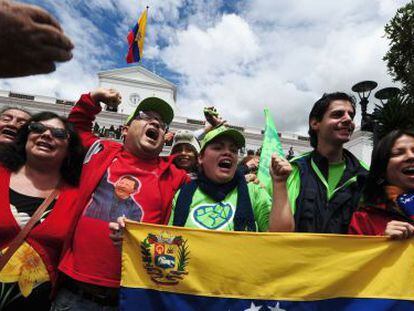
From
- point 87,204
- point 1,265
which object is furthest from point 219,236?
point 1,265

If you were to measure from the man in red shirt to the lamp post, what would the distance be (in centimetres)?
569

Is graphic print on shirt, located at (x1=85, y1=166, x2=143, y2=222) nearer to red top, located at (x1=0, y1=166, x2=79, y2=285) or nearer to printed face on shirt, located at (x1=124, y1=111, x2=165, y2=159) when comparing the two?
red top, located at (x1=0, y1=166, x2=79, y2=285)

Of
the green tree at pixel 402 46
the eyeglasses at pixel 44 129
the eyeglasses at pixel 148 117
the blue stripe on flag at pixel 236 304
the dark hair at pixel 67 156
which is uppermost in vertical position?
the green tree at pixel 402 46

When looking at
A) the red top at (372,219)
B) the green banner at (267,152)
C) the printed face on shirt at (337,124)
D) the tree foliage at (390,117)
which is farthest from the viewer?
the tree foliage at (390,117)

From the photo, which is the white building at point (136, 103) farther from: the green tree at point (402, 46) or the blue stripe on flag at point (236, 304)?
the blue stripe on flag at point (236, 304)

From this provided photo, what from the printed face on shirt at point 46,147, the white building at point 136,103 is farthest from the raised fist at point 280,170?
the white building at point 136,103

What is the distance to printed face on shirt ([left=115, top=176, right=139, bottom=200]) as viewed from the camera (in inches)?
99.0

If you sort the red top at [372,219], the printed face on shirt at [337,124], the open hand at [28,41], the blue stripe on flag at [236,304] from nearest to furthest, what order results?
the open hand at [28,41], the blue stripe on flag at [236,304], the red top at [372,219], the printed face on shirt at [337,124]

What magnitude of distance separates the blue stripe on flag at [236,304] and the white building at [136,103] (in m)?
40.0

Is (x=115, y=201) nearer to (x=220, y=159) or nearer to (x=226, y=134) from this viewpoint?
(x=220, y=159)

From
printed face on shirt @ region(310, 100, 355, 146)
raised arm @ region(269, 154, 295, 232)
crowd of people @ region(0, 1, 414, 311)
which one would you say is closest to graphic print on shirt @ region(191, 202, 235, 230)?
crowd of people @ region(0, 1, 414, 311)

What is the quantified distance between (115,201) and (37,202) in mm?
580

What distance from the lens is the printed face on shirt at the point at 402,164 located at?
2531mm

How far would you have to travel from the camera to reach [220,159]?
2.77 meters
